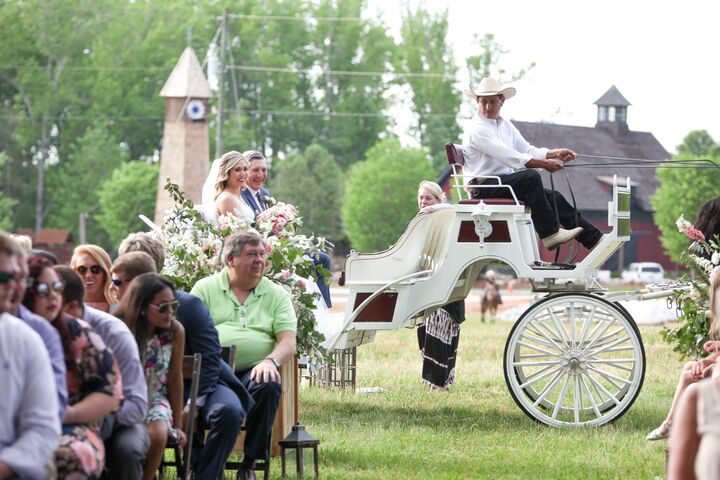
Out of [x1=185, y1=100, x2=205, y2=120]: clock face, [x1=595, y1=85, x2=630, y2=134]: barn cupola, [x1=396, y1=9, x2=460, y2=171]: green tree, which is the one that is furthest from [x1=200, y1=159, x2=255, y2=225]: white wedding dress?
[x1=595, y1=85, x2=630, y2=134]: barn cupola

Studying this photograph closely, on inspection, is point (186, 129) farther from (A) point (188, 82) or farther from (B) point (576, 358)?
(B) point (576, 358)

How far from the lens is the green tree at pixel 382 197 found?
6306cm

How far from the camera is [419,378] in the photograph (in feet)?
42.8

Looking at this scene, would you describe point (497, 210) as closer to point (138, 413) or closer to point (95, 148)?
point (138, 413)

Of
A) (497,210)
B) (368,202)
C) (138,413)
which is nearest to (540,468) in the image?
(497,210)

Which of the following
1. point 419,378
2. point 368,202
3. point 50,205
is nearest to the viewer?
point 419,378

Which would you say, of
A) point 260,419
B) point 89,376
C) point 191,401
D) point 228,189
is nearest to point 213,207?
point 228,189

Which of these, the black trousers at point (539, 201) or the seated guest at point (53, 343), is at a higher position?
the black trousers at point (539, 201)

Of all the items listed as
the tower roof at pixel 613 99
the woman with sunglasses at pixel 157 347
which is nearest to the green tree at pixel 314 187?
the tower roof at pixel 613 99

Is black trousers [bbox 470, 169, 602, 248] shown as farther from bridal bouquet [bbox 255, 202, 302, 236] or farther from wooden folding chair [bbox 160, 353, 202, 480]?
wooden folding chair [bbox 160, 353, 202, 480]

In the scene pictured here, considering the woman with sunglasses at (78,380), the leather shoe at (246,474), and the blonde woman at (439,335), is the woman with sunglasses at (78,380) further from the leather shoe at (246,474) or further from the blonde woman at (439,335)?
the blonde woman at (439,335)

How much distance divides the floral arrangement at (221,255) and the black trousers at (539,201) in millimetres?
1582

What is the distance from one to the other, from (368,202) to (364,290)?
52.6m

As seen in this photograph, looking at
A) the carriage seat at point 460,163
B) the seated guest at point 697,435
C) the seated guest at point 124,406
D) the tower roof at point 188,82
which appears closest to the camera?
the seated guest at point 697,435
